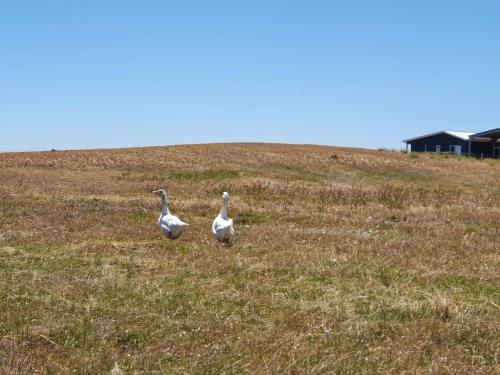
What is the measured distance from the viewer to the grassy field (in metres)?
6.77

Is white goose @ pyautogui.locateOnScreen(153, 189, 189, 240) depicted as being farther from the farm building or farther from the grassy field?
the farm building

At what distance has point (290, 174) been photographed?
35312mm

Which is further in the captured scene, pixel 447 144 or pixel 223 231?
pixel 447 144

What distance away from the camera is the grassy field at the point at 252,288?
6770 mm

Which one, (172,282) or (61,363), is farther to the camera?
(172,282)

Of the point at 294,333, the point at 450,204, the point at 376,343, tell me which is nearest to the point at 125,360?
the point at 294,333

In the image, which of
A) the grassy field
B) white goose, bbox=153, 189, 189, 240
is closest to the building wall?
the grassy field

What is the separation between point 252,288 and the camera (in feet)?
31.1

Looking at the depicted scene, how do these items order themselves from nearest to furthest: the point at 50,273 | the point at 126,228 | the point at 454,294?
the point at 454,294
the point at 50,273
the point at 126,228

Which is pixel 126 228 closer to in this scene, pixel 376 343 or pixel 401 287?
pixel 401 287

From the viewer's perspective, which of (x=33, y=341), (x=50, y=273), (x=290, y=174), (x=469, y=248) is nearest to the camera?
(x=33, y=341)

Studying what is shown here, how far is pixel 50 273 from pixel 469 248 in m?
8.91

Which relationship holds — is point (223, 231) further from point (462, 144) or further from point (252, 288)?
point (462, 144)

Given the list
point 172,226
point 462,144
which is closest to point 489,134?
point 462,144
